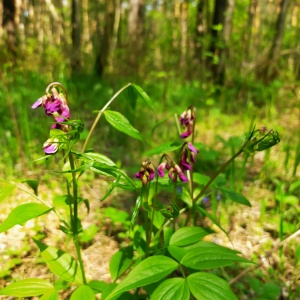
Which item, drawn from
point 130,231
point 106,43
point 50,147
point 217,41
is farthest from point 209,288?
point 106,43

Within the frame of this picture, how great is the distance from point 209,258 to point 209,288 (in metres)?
0.14

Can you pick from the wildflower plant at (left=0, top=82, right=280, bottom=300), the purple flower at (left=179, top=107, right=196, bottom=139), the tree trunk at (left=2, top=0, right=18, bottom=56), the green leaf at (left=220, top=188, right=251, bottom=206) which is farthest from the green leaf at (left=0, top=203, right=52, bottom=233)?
the tree trunk at (left=2, top=0, right=18, bottom=56)

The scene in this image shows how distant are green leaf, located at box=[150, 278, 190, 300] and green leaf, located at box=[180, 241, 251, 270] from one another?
83 millimetres

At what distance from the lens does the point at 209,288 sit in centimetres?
97

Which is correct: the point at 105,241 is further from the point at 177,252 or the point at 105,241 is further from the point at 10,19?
the point at 10,19

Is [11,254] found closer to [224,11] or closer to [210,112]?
[210,112]

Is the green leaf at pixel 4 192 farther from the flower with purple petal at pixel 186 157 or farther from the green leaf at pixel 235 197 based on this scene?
the green leaf at pixel 235 197

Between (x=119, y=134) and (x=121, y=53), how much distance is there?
390cm

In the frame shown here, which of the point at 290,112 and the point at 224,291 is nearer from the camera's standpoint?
the point at 224,291

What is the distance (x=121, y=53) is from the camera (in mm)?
6871

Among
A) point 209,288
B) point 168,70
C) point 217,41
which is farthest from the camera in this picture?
point 168,70

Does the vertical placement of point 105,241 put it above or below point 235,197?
below

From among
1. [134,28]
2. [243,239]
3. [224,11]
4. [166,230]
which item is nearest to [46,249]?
[166,230]

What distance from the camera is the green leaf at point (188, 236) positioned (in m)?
1.31
